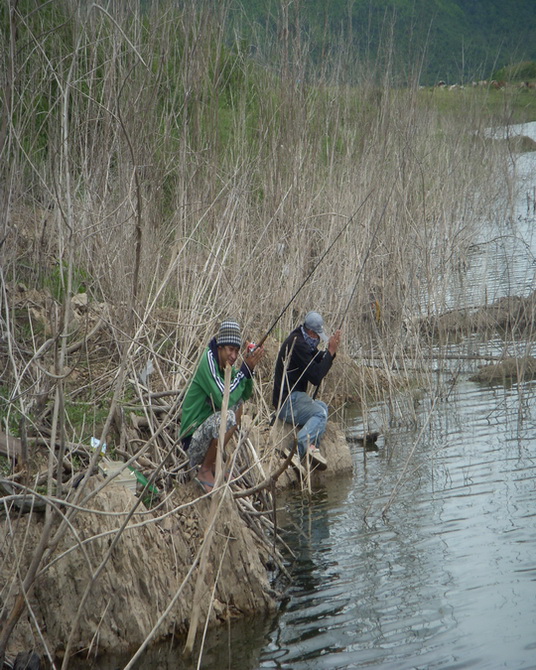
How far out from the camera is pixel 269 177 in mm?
8258

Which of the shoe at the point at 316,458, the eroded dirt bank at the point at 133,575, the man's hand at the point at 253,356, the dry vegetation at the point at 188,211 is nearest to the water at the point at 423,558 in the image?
the shoe at the point at 316,458

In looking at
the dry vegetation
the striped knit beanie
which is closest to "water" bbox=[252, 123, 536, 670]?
the dry vegetation

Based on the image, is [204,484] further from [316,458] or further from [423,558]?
[316,458]

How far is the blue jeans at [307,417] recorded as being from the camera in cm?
713

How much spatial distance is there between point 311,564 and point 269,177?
13.1 ft

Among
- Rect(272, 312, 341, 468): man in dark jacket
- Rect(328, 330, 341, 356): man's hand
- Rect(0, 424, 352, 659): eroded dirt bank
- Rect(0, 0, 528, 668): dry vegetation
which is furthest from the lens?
Rect(272, 312, 341, 468): man in dark jacket

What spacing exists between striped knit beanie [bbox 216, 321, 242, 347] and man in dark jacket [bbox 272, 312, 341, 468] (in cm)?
166

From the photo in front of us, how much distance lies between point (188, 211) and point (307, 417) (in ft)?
6.20

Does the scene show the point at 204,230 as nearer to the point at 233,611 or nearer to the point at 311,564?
the point at 311,564

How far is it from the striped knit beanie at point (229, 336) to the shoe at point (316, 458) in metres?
2.23

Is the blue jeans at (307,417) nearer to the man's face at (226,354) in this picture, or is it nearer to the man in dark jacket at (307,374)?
the man in dark jacket at (307,374)

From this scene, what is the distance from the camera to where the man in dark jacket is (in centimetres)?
689

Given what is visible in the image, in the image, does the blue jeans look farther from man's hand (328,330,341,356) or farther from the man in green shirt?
the man in green shirt

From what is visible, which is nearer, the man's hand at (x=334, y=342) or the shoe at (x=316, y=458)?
the man's hand at (x=334, y=342)
